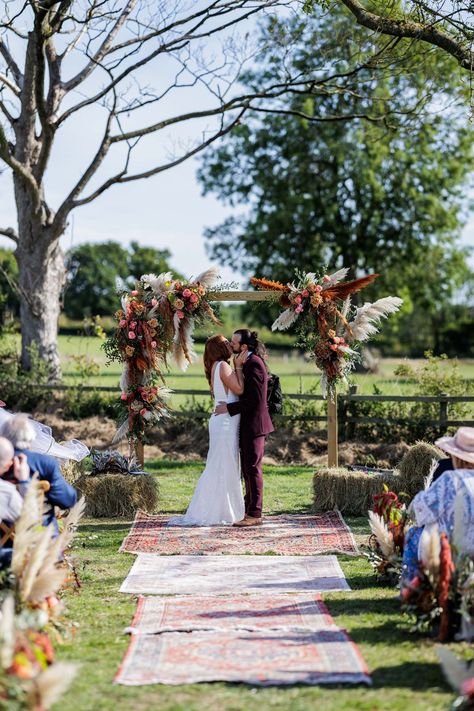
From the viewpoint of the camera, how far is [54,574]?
5480 millimetres

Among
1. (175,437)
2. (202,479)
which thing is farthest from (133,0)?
(202,479)

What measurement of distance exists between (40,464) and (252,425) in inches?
182

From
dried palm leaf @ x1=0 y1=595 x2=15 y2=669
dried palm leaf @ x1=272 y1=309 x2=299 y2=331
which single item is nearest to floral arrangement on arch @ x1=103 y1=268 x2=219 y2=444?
dried palm leaf @ x1=272 y1=309 x2=299 y2=331

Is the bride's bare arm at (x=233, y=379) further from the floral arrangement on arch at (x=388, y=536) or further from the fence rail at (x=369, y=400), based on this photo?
the fence rail at (x=369, y=400)

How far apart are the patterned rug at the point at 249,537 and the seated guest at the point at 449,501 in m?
2.61

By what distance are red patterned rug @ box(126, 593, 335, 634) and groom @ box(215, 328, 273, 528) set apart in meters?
3.37

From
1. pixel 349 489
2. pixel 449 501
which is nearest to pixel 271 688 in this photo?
pixel 449 501

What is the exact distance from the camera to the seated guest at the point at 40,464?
20.8ft

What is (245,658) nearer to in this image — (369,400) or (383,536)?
(383,536)

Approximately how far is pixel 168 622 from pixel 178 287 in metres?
6.24

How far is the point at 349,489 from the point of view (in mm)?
11500

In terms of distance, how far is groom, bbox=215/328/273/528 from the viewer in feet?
35.3

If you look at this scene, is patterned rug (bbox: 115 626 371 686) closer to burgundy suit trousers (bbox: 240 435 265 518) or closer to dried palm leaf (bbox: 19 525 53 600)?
dried palm leaf (bbox: 19 525 53 600)

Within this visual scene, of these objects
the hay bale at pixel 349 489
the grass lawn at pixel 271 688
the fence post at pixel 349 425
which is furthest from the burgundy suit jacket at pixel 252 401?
the fence post at pixel 349 425
